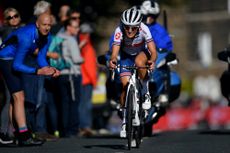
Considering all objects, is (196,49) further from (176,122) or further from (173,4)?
(173,4)

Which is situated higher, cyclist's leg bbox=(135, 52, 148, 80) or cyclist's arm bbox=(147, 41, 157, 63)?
cyclist's arm bbox=(147, 41, 157, 63)

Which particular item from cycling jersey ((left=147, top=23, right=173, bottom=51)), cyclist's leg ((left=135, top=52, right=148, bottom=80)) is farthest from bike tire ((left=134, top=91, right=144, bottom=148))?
cycling jersey ((left=147, top=23, right=173, bottom=51))

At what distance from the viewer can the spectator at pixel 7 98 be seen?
711 inches

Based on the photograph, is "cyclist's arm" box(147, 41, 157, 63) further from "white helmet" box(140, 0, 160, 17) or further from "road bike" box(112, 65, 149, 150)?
"white helmet" box(140, 0, 160, 17)

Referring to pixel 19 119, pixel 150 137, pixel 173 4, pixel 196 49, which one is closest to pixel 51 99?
pixel 150 137

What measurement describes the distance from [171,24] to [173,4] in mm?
29663

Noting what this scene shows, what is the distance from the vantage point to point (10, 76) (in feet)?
57.1

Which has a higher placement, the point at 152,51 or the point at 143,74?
the point at 152,51

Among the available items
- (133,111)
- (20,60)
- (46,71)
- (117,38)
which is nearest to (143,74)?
(117,38)

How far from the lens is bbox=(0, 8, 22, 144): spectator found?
18062 mm

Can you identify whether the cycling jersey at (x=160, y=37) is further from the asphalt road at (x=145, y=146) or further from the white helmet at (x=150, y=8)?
the asphalt road at (x=145, y=146)

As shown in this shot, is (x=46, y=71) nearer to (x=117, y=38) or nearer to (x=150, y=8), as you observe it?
(x=117, y=38)

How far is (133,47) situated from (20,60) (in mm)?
1659

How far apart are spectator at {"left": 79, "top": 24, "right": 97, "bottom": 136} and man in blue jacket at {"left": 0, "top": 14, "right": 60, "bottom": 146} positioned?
186 inches
